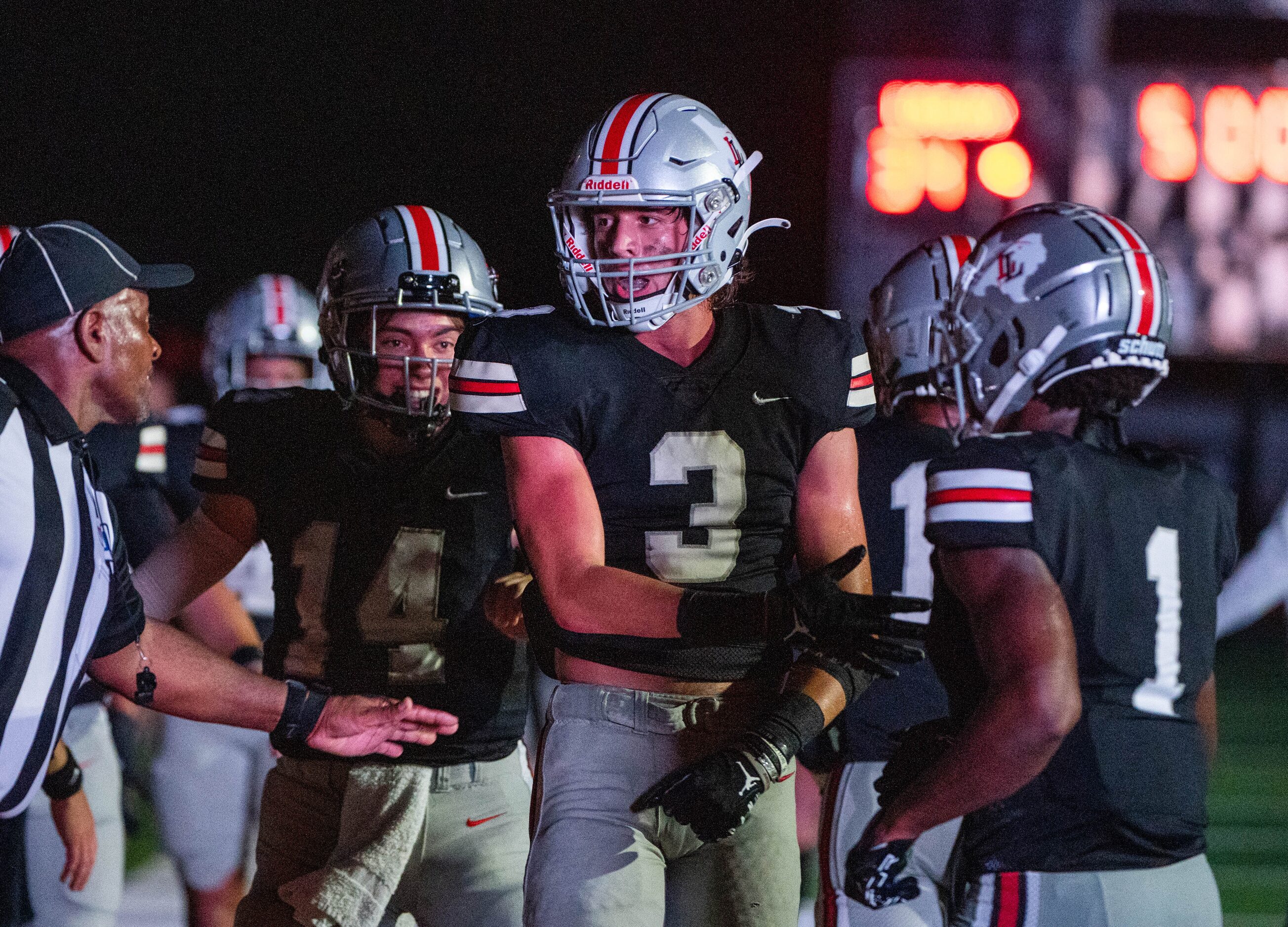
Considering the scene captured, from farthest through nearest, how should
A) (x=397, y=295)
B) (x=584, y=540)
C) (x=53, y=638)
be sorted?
(x=397, y=295) < (x=53, y=638) < (x=584, y=540)

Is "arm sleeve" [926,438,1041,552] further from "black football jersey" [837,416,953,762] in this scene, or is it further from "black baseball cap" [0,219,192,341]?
"black baseball cap" [0,219,192,341]

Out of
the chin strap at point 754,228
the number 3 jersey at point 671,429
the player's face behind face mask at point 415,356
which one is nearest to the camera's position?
the number 3 jersey at point 671,429

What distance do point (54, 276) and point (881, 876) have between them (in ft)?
5.77

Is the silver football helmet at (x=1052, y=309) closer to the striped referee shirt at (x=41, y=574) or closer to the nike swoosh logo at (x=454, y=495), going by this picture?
the nike swoosh logo at (x=454, y=495)

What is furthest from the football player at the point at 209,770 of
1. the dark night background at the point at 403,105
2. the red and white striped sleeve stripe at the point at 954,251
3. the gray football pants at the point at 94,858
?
the dark night background at the point at 403,105

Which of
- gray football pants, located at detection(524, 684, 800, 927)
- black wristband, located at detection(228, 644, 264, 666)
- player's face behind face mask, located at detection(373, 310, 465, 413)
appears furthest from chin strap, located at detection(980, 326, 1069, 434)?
black wristband, located at detection(228, 644, 264, 666)

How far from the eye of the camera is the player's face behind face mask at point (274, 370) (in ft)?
15.5

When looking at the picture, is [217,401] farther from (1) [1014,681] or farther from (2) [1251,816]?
(2) [1251,816]

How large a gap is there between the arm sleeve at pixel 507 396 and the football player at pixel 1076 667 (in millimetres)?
593

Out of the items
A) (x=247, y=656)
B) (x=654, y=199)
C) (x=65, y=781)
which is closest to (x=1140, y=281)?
(x=654, y=199)

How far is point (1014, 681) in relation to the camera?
1797 mm

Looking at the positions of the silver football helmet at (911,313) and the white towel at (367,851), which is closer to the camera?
the white towel at (367,851)

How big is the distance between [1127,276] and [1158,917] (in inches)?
36.7

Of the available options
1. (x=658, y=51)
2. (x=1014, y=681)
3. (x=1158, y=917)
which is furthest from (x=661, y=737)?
(x=658, y=51)
